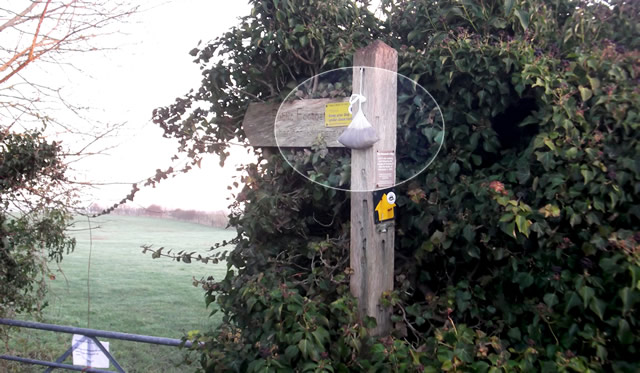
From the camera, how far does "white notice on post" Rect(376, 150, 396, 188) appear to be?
7.97 ft

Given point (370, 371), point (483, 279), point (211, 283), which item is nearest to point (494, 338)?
point (483, 279)

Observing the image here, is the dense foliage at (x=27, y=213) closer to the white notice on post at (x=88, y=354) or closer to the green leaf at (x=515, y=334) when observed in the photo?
the white notice on post at (x=88, y=354)

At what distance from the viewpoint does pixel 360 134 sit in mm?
2379

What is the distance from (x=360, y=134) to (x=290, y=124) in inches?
22.4

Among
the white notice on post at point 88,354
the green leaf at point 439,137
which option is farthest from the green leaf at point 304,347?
the white notice on post at point 88,354

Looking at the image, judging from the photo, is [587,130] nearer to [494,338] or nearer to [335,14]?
[494,338]

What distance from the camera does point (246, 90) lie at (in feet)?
10.2

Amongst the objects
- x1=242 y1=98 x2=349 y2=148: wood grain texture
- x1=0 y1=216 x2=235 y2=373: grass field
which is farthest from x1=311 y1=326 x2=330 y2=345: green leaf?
x1=0 y1=216 x2=235 y2=373: grass field

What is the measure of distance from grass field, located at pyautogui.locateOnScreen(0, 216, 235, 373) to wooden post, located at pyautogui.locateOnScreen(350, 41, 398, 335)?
2.65 m

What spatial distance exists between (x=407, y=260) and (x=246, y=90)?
1427 mm

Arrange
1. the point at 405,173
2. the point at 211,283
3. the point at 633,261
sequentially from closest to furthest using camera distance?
the point at 633,261 → the point at 405,173 → the point at 211,283

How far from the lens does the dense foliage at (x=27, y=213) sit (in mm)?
3951

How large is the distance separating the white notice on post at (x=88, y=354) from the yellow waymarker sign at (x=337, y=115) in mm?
2308

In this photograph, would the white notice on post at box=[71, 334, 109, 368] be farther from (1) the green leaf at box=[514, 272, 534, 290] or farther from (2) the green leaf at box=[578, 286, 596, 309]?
(2) the green leaf at box=[578, 286, 596, 309]
